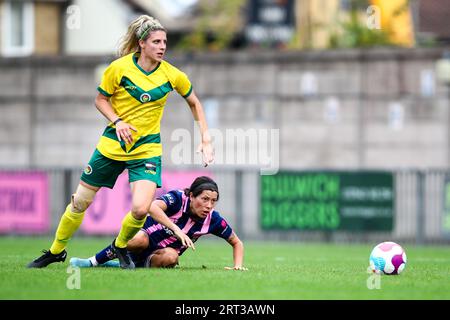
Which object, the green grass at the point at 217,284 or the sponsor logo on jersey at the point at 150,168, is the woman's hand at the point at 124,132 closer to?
the sponsor logo on jersey at the point at 150,168

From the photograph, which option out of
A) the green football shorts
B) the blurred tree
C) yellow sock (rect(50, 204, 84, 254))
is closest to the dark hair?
the green football shorts

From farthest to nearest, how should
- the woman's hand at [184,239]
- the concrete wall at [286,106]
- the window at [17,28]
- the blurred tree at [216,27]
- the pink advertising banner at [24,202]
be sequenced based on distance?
the blurred tree at [216,27] < the window at [17,28] < the concrete wall at [286,106] < the pink advertising banner at [24,202] < the woman's hand at [184,239]

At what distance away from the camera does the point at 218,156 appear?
26672 mm

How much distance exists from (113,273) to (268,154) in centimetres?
1691

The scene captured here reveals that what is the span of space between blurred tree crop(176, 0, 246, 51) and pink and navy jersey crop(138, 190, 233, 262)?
2526cm

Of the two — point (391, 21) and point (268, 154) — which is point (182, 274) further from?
point (391, 21)

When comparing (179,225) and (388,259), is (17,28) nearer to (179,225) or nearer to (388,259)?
(179,225)

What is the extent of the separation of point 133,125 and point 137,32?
900 millimetres

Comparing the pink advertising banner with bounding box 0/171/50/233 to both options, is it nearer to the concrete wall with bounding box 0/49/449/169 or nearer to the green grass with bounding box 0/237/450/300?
the concrete wall with bounding box 0/49/449/169

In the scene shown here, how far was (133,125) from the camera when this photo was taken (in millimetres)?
10352

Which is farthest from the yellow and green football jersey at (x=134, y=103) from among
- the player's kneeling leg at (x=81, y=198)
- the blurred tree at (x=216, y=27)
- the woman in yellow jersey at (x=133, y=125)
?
the blurred tree at (x=216, y=27)

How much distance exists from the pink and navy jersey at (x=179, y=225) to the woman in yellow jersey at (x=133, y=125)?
386mm

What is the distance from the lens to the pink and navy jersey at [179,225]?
1073cm
